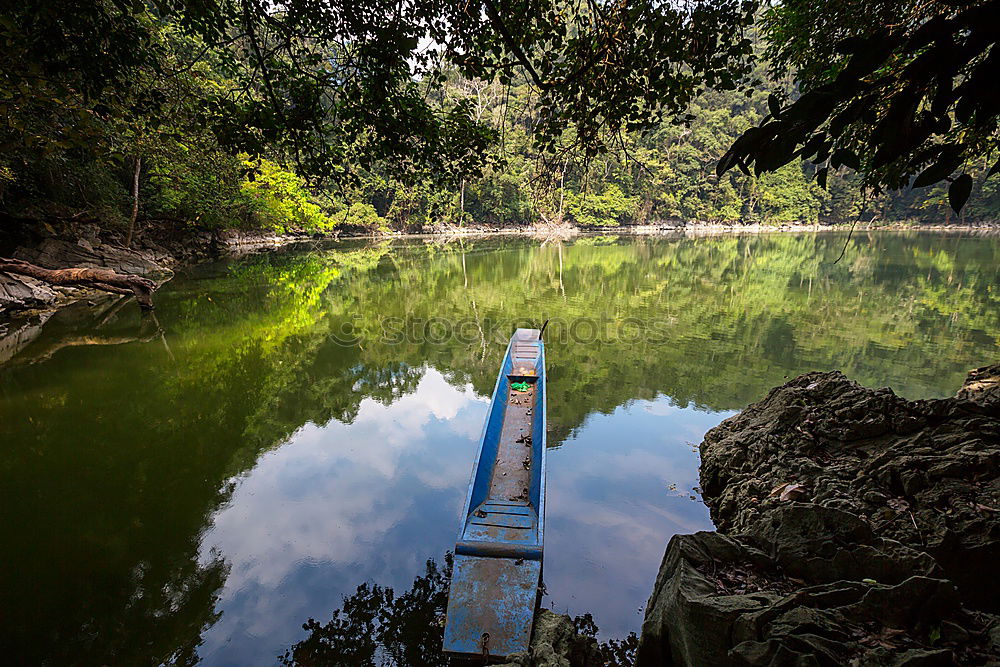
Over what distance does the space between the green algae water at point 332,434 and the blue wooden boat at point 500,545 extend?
488 mm

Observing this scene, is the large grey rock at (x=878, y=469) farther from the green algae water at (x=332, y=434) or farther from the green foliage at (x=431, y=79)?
the green foliage at (x=431, y=79)

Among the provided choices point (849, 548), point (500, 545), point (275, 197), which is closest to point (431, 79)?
point (500, 545)

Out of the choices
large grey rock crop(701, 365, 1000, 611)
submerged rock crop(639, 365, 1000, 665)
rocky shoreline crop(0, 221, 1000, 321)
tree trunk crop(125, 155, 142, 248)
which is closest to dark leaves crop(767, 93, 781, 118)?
submerged rock crop(639, 365, 1000, 665)

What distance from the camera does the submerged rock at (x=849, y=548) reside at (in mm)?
1879

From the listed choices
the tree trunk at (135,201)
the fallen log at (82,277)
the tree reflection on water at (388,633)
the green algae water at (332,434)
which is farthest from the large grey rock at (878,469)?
the tree trunk at (135,201)

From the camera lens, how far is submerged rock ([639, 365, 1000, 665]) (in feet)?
6.16

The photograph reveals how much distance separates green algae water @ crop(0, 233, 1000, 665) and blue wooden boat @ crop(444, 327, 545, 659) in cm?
49

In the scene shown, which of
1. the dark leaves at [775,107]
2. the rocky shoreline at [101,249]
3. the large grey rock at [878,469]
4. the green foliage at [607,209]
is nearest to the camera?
the dark leaves at [775,107]

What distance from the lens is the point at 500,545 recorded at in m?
3.14

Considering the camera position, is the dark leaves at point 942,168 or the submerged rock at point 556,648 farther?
the submerged rock at point 556,648

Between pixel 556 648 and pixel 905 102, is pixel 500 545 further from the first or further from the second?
pixel 905 102

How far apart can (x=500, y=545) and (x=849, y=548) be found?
206 cm

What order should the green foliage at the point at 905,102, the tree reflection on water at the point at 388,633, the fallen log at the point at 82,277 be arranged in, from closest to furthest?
the green foliage at the point at 905,102
the tree reflection on water at the point at 388,633
the fallen log at the point at 82,277

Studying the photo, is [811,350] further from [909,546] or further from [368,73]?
[368,73]
